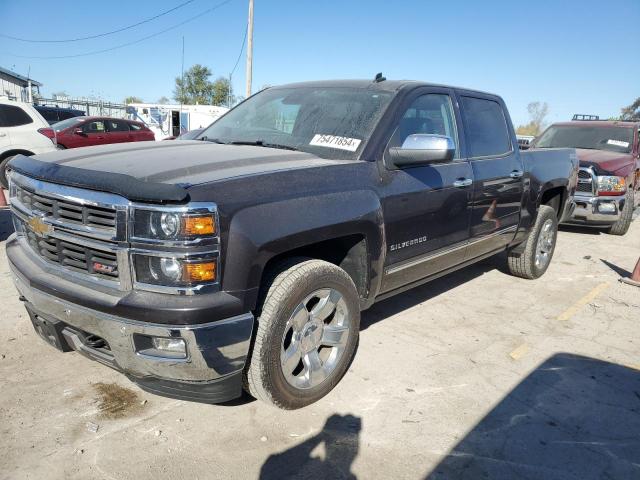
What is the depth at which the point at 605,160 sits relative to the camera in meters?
7.90

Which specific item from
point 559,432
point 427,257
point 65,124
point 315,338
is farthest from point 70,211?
point 65,124

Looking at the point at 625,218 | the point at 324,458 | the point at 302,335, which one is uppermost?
the point at 302,335

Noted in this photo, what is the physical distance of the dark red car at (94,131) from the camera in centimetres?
1360

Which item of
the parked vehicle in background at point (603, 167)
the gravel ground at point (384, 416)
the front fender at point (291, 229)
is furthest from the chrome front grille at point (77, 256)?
the parked vehicle in background at point (603, 167)

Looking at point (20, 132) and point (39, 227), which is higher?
point (20, 132)

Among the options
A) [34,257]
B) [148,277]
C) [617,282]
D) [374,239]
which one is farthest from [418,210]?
[617,282]

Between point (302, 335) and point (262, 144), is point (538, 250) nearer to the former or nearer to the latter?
point (262, 144)

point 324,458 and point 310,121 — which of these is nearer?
point 324,458

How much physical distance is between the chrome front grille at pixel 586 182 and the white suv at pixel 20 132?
9421 mm

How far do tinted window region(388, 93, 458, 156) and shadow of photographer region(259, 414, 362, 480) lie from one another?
177 cm

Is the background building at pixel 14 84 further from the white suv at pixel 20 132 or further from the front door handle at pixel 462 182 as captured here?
the front door handle at pixel 462 182

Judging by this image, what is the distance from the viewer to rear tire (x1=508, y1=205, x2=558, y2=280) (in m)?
5.31

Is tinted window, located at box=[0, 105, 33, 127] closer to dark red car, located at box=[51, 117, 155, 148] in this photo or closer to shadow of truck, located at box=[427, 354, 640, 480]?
dark red car, located at box=[51, 117, 155, 148]

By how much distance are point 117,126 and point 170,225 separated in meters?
14.8
